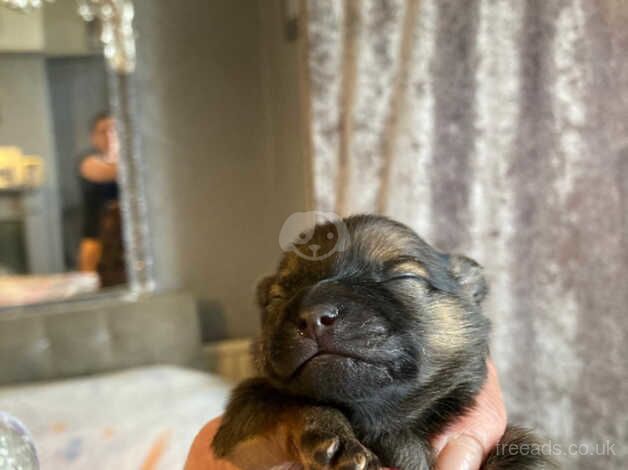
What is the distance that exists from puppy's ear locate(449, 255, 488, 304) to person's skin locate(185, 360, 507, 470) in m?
0.19

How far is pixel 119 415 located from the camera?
6.91 ft

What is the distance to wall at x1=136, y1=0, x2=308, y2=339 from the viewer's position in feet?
9.42

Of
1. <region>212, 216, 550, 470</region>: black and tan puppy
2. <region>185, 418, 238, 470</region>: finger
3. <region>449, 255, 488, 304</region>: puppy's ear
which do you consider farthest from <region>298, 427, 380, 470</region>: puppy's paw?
→ <region>449, 255, 488, 304</region>: puppy's ear

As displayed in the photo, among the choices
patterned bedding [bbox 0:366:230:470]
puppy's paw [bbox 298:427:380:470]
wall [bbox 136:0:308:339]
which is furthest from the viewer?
wall [bbox 136:0:308:339]

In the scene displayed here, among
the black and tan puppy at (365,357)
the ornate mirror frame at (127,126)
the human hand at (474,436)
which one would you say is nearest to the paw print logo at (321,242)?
the black and tan puppy at (365,357)

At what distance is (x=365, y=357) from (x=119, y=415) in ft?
5.05

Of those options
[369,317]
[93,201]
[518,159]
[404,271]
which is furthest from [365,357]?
[93,201]

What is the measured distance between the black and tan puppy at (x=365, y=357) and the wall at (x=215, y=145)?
1.68 m

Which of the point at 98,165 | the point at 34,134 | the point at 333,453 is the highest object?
the point at 34,134

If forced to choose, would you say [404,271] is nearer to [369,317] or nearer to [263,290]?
[369,317]

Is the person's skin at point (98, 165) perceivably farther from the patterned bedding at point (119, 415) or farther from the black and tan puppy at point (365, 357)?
the black and tan puppy at point (365, 357)

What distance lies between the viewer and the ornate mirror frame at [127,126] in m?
2.72

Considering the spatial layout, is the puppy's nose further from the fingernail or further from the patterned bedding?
the patterned bedding

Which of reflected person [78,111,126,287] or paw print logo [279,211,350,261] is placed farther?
reflected person [78,111,126,287]
